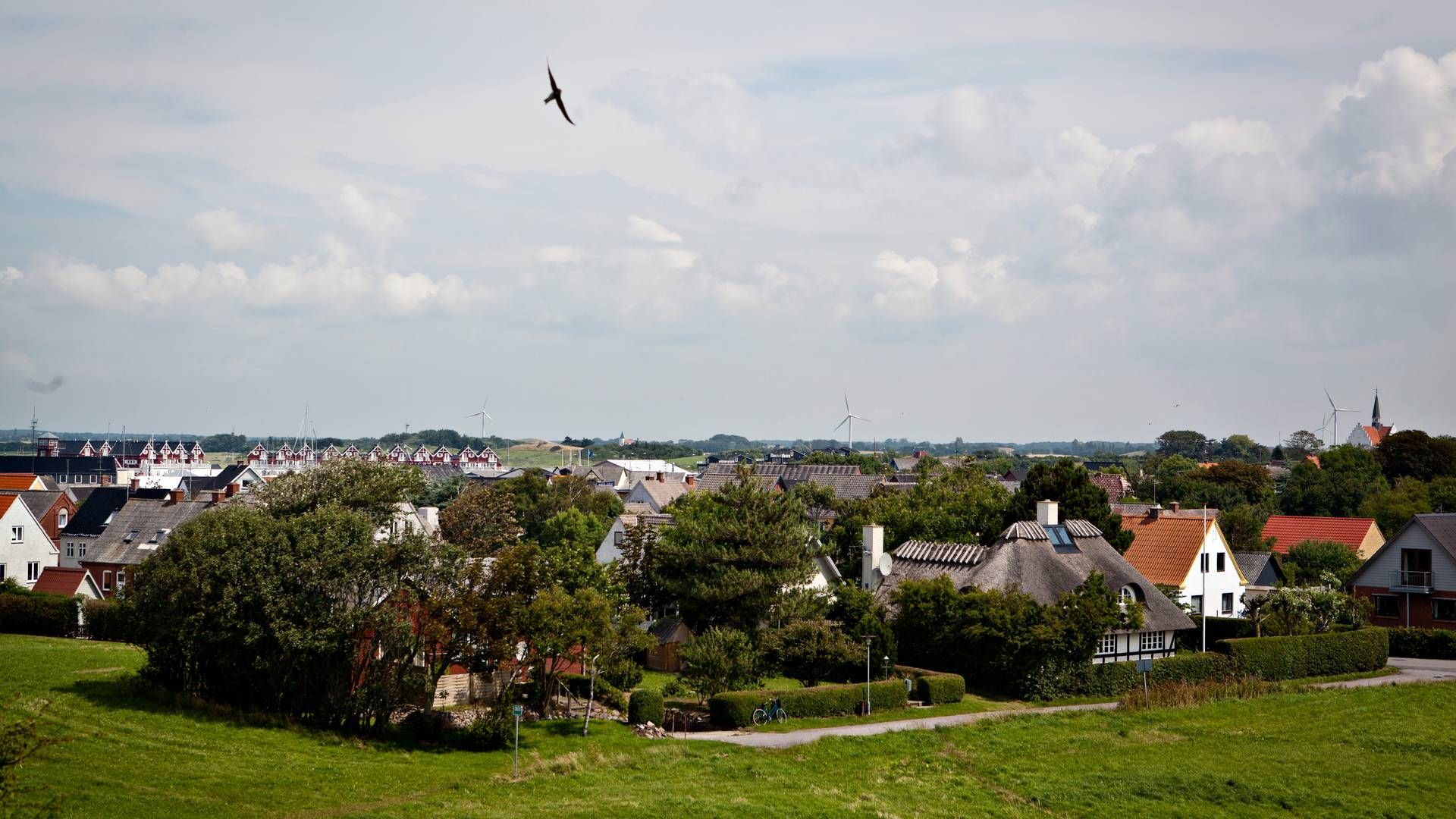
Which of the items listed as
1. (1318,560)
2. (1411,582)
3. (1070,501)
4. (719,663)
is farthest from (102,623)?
(1318,560)

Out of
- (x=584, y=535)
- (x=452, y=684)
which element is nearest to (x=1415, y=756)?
(x=452, y=684)

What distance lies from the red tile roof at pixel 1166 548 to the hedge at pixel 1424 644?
31.1ft

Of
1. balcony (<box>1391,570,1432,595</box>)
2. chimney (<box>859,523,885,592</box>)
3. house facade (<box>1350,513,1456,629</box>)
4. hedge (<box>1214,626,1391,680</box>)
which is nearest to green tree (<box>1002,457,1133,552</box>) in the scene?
chimney (<box>859,523,885,592</box>)

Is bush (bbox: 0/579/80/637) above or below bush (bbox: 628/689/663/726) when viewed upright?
above

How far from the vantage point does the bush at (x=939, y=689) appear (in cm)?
4256

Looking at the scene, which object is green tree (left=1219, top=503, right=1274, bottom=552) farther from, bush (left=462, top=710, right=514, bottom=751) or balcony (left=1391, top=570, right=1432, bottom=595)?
bush (left=462, top=710, right=514, bottom=751)

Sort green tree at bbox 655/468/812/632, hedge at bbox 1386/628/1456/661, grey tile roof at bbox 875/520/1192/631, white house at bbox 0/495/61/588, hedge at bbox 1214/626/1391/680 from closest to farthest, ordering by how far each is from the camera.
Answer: green tree at bbox 655/468/812/632 < grey tile roof at bbox 875/520/1192/631 < hedge at bbox 1214/626/1391/680 < hedge at bbox 1386/628/1456/661 < white house at bbox 0/495/61/588

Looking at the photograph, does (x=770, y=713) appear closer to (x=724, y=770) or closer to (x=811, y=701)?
(x=811, y=701)

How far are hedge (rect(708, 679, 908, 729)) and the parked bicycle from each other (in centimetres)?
12

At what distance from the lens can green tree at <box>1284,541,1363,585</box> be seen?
7262 centimetres

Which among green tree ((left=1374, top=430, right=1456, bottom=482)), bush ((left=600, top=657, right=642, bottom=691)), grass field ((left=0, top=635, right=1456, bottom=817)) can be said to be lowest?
grass field ((left=0, top=635, right=1456, bottom=817))

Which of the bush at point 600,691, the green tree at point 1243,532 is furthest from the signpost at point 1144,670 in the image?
the green tree at point 1243,532

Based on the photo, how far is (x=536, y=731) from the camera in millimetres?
36469

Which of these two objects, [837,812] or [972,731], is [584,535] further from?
[837,812]
